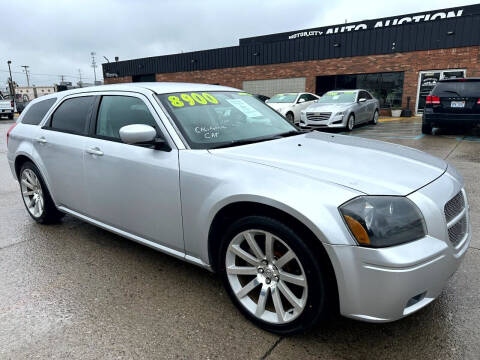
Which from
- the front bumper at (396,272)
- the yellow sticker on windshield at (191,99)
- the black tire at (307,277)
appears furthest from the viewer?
the yellow sticker on windshield at (191,99)

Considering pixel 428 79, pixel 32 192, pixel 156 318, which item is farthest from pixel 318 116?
pixel 156 318

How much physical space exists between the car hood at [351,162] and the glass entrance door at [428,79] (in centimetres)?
1779

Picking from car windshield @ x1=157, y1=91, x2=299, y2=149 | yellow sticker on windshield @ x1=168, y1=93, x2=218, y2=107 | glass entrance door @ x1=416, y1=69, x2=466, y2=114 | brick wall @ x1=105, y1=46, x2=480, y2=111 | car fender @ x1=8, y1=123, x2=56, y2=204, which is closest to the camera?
car windshield @ x1=157, y1=91, x2=299, y2=149

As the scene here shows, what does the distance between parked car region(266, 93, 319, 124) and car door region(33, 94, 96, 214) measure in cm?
1111

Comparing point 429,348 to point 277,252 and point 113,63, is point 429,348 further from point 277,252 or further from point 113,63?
point 113,63

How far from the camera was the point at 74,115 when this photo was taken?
3.73 metres

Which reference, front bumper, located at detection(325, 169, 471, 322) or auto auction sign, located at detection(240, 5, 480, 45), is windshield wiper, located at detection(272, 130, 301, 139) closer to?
front bumper, located at detection(325, 169, 471, 322)

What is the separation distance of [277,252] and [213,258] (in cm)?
52

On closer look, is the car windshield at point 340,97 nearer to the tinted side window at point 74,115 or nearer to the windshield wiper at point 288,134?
the windshield wiper at point 288,134

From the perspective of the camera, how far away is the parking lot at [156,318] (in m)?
2.23

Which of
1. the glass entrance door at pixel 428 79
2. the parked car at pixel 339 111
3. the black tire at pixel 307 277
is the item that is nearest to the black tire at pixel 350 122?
the parked car at pixel 339 111

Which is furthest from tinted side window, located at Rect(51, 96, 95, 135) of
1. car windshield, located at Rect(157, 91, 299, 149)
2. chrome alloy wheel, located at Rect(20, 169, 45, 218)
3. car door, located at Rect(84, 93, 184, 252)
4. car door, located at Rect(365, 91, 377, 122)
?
car door, located at Rect(365, 91, 377, 122)

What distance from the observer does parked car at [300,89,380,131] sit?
12336mm

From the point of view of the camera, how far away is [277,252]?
91.9 inches
